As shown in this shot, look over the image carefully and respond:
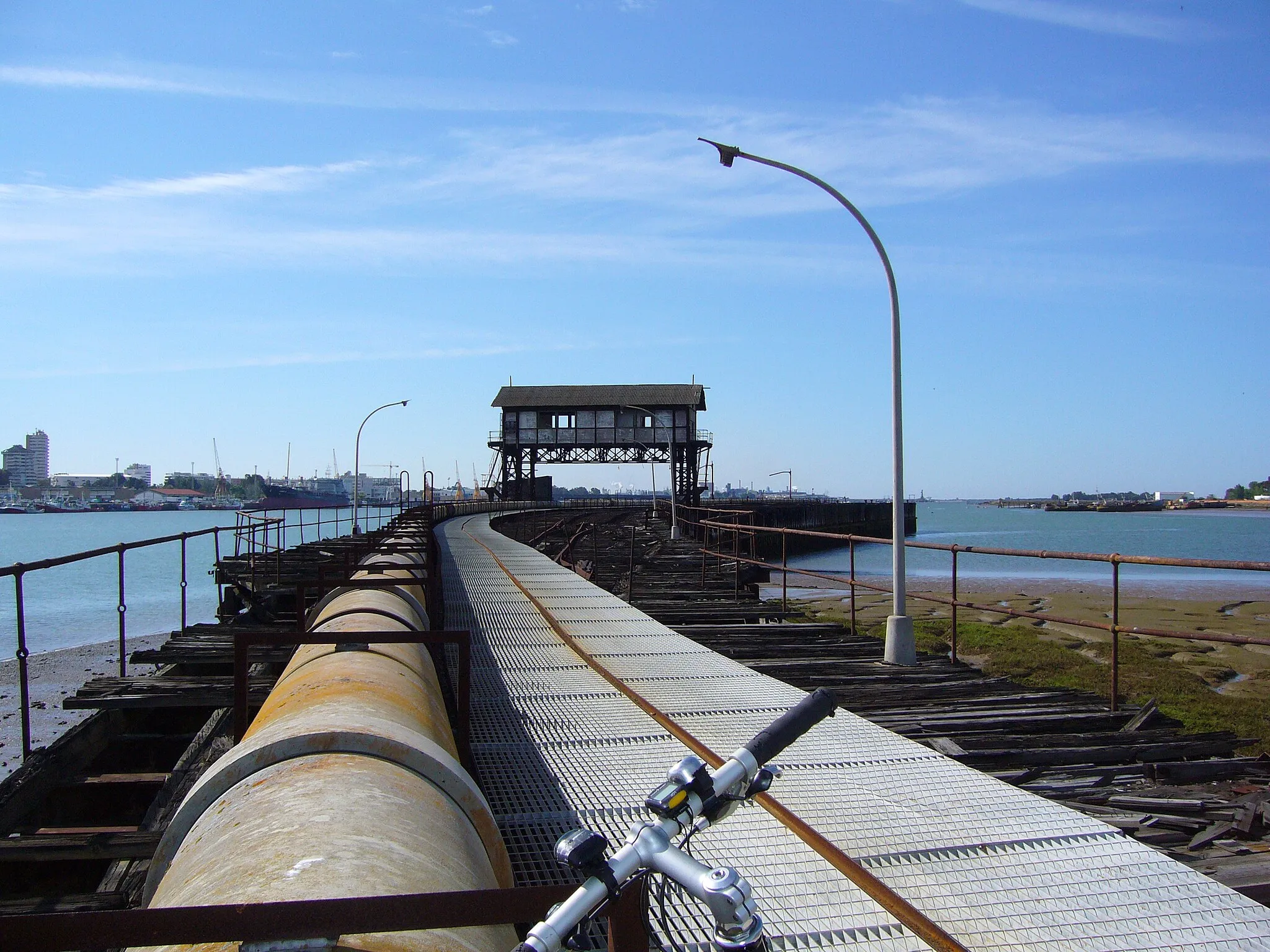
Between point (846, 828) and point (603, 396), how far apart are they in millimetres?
71853

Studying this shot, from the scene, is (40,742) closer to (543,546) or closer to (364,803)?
(543,546)

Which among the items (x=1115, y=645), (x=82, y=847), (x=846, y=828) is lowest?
(x=82, y=847)

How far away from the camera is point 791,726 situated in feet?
6.63

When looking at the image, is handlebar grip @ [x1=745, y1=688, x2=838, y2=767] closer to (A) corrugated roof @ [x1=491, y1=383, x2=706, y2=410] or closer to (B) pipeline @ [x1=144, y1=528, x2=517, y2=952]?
(B) pipeline @ [x1=144, y1=528, x2=517, y2=952]

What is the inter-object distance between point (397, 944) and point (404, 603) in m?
5.10

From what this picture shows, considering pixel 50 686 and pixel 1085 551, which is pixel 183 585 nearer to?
pixel 50 686

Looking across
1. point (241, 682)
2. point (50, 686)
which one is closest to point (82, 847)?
point (241, 682)

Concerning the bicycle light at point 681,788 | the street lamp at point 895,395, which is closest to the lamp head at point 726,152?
the street lamp at point 895,395

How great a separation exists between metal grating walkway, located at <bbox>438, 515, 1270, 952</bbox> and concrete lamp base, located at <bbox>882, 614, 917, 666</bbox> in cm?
290

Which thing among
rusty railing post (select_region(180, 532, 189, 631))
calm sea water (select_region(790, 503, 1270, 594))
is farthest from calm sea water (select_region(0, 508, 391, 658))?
calm sea water (select_region(790, 503, 1270, 594))

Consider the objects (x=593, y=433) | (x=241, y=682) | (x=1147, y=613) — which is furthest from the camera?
(x=593, y=433)

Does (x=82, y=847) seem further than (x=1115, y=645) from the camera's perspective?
No

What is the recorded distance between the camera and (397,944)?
79.4 inches

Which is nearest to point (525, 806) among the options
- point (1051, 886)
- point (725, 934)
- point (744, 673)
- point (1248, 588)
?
point (1051, 886)
